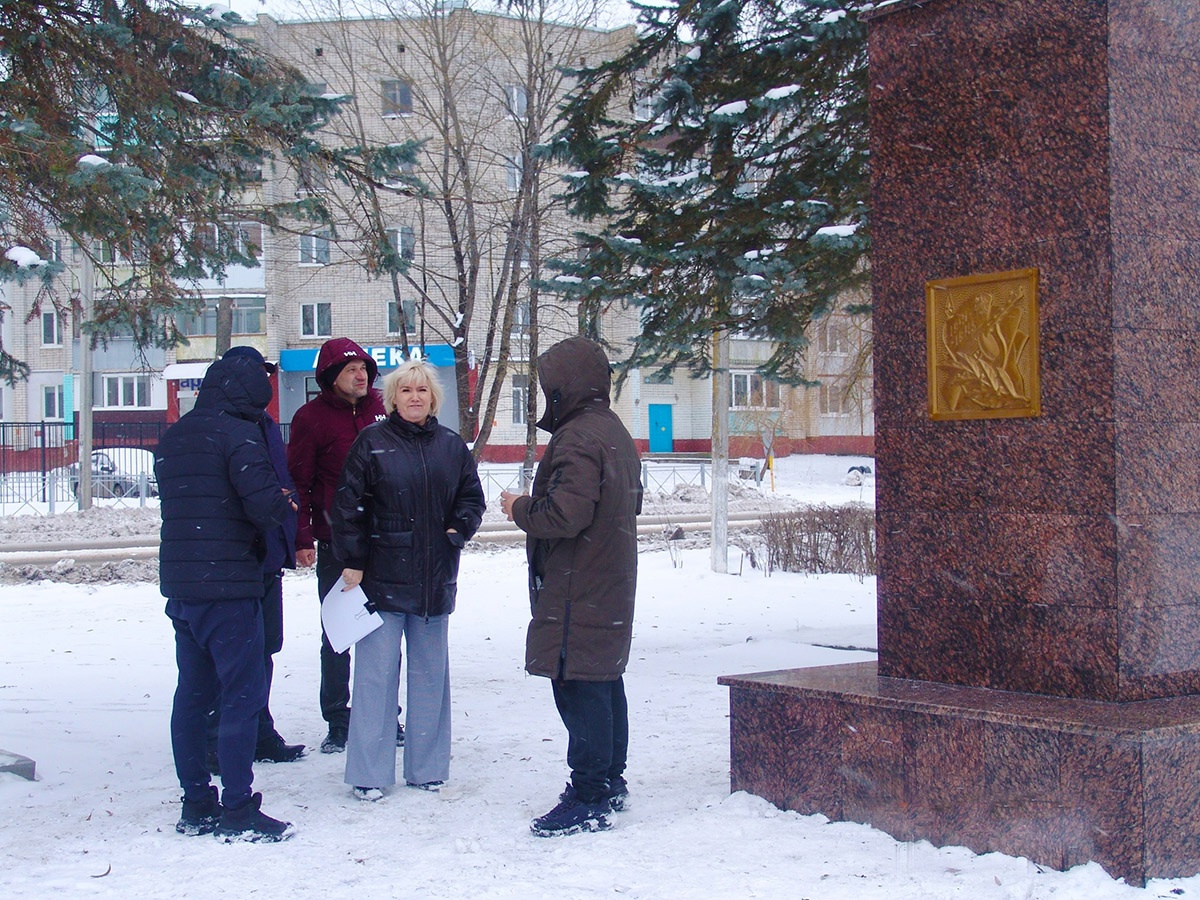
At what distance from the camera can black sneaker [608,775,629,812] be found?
15.2 ft

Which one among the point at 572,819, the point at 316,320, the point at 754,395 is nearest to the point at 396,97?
the point at 316,320

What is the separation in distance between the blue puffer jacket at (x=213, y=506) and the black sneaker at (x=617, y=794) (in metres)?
1.52

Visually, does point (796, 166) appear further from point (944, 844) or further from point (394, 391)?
point (944, 844)

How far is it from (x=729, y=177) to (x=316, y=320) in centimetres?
3096

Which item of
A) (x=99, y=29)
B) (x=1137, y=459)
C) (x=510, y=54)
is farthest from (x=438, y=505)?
(x=510, y=54)

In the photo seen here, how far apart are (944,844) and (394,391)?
8.77ft

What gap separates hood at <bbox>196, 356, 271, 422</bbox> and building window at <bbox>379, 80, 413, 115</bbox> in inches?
619

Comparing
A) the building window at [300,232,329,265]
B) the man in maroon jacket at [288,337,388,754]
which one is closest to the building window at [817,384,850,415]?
the building window at [300,232,329,265]

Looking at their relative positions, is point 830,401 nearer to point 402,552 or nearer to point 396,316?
point 396,316

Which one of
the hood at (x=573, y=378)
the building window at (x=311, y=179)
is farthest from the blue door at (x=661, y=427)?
the hood at (x=573, y=378)

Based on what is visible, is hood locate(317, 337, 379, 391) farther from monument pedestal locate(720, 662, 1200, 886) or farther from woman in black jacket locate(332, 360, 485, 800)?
monument pedestal locate(720, 662, 1200, 886)

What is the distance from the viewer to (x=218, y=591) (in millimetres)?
4336

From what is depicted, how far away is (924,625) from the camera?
4742mm

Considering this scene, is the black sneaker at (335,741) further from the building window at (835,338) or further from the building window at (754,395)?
the building window at (754,395)
